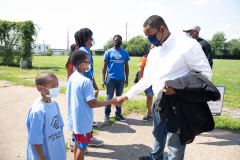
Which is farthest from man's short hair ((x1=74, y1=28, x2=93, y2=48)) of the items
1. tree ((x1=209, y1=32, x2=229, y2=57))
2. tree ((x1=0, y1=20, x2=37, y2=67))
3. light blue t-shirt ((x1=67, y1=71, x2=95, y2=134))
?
tree ((x1=209, y1=32, x2=229, y2=57))

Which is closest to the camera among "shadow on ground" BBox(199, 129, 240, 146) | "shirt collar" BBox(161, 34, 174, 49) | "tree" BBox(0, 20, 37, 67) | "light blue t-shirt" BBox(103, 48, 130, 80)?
"shirt collar" BBox(161, 34, 174, 49)

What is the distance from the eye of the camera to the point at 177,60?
6.77 ft

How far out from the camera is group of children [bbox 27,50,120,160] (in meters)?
1.87

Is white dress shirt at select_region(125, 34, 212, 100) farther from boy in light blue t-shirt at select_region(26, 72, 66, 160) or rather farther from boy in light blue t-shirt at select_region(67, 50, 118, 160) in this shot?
boy in light blue t-shirt at select_region(26, 72, 66, 160)

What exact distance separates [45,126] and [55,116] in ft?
0.59

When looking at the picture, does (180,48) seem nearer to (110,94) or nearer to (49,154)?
(49,154)

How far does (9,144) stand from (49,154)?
200cm

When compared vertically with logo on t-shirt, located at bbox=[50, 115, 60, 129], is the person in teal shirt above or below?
above

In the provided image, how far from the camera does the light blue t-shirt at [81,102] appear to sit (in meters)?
2.35

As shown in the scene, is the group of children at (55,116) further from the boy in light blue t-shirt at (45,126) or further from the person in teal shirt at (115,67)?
the person in teal shirt at (115,67)

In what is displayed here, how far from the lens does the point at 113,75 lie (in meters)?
4.56

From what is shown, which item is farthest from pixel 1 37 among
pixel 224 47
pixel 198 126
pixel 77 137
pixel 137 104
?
pixel 224 47

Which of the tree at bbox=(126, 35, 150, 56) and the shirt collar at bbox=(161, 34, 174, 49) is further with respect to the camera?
the tree at bbox=(126, 35, 150, 56)

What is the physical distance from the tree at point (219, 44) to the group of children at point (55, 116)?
7483cm
